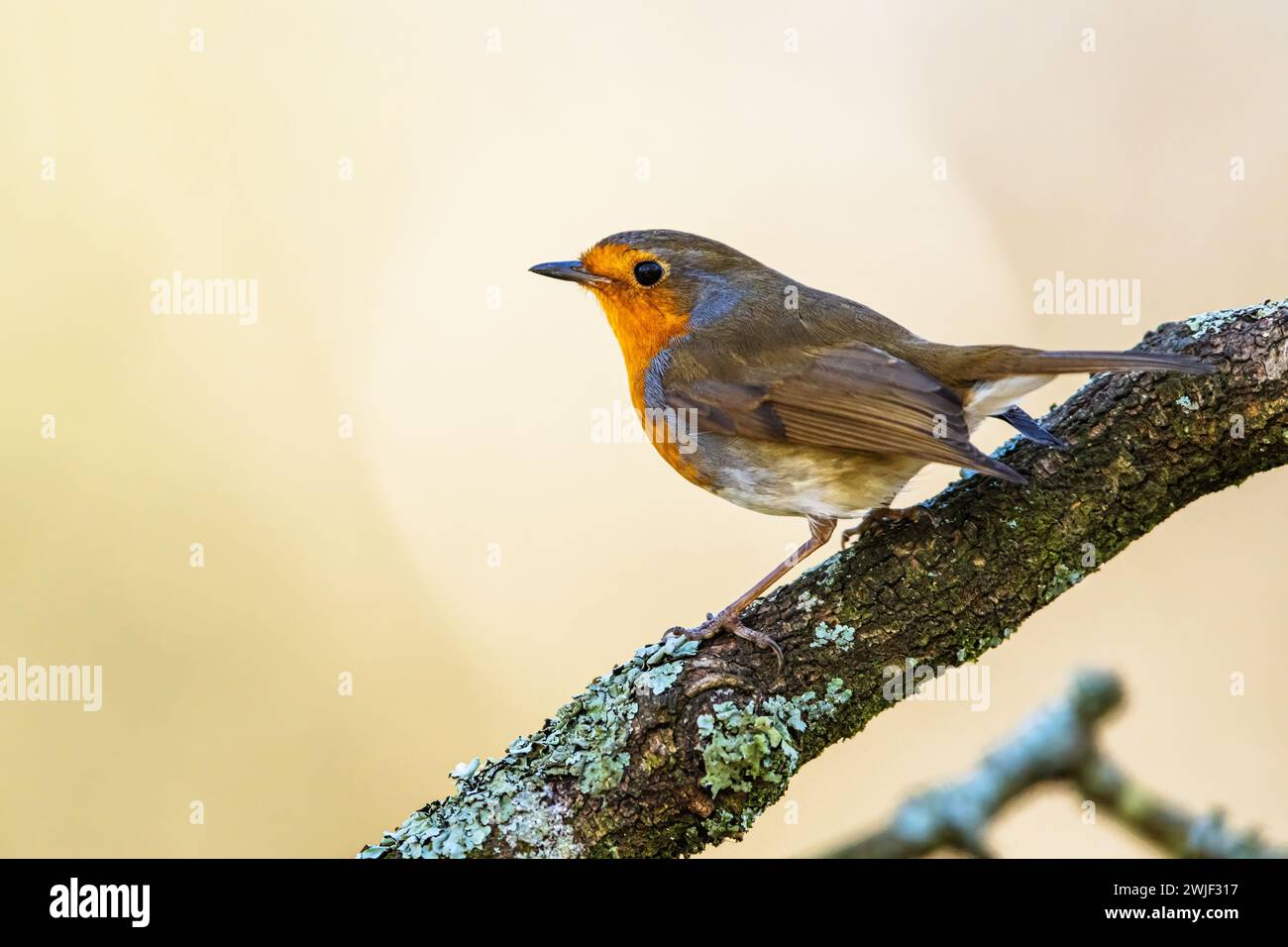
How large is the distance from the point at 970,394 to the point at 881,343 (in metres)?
0.36

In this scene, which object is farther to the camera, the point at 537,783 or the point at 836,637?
the point at 836,637

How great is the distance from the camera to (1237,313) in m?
3.06

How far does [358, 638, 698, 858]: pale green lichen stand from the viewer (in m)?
2.62

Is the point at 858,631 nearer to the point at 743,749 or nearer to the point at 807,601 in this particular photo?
the point at 807,601

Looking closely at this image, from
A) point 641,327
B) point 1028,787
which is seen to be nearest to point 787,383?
point 641,327

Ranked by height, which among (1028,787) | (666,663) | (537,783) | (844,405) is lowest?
(1028,787)

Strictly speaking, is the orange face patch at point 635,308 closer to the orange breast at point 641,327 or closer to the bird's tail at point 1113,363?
the orange breast at point 641,327

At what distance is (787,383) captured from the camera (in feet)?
11.6

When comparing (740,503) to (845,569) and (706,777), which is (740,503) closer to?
(845,569)

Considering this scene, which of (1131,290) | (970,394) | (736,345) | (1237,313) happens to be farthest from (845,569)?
(1131,290)

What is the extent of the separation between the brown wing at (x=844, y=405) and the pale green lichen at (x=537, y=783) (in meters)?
0.88

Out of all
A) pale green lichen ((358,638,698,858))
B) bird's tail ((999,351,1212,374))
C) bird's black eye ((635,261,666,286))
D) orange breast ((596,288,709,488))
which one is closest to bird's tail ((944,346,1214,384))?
bird's tail ((999,351,1212,374))

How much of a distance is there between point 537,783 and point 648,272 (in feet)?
6.49
